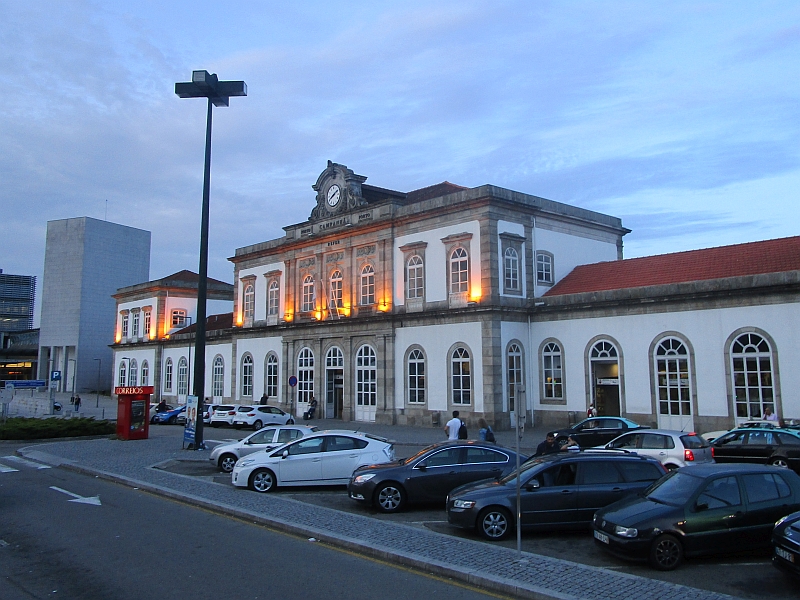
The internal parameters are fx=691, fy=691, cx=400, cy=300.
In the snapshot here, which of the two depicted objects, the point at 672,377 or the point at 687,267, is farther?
the point at 687,267

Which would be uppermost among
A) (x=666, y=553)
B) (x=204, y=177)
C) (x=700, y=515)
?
(x=204, y=177)

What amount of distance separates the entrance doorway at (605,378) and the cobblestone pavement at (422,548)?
2000 cm

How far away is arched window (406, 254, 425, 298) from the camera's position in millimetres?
37250

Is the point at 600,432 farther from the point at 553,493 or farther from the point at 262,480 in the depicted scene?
the point at 553,493

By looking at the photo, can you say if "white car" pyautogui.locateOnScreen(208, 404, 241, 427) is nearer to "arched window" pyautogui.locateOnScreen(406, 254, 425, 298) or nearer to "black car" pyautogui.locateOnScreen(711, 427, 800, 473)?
"arched window" pyautogui.locateOnScreen(406, 254, 425, 298)

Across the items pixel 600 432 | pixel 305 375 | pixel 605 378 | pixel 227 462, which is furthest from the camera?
pixel 305 375

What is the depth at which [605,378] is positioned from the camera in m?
32.2

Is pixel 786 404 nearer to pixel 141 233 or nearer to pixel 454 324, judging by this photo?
pixel 454 324

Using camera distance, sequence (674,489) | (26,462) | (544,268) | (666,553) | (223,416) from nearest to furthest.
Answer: (666,553), (674,489), (26,462), (544,268), (223,416)

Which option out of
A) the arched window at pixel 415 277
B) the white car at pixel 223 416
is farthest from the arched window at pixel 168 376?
the arched window at pixel 415 277

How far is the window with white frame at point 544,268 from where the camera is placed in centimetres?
3600

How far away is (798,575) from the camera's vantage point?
818cm

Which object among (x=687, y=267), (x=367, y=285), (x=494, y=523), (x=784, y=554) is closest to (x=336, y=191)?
(x=367, y=285)

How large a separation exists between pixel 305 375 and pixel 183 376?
1993 centimetres
